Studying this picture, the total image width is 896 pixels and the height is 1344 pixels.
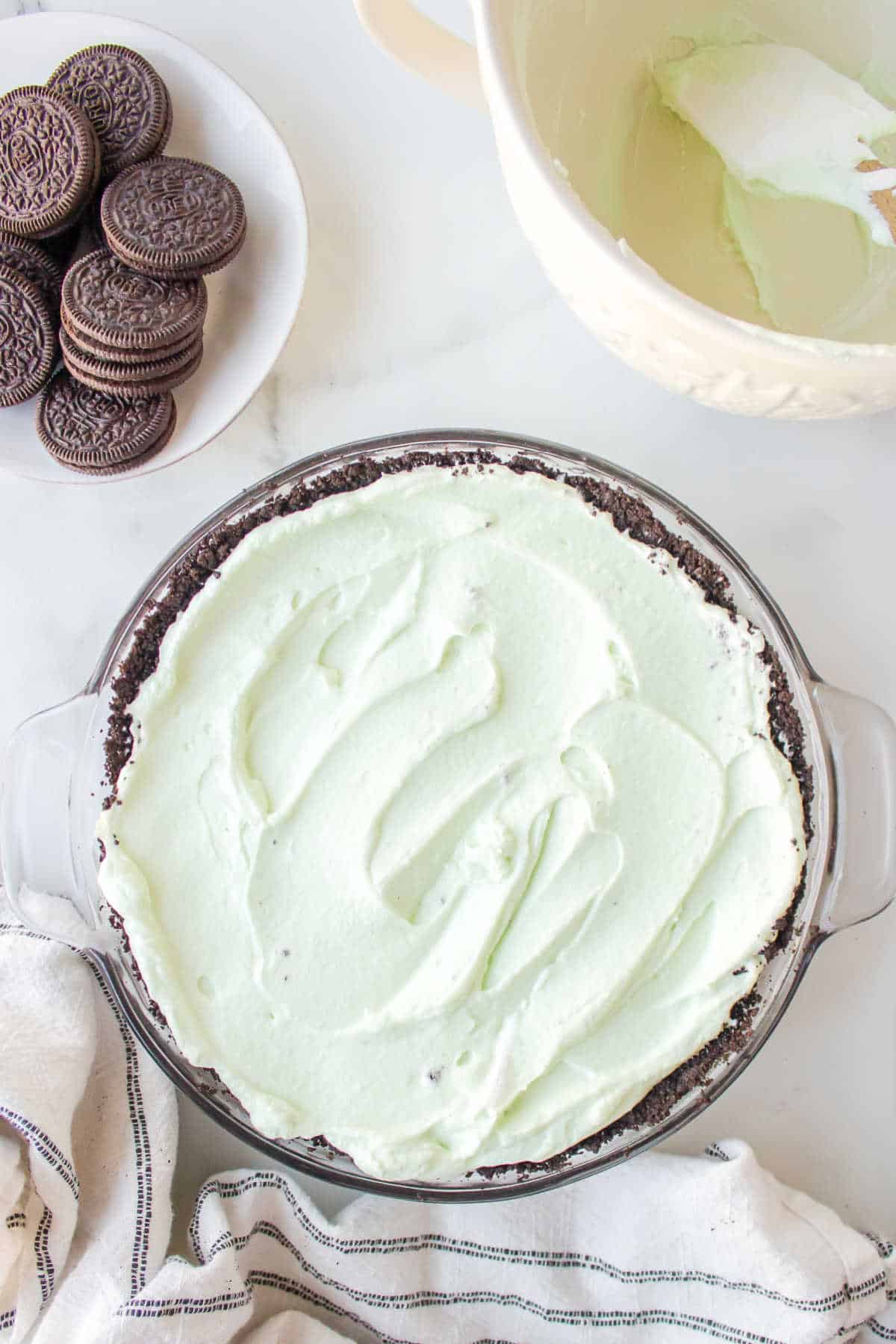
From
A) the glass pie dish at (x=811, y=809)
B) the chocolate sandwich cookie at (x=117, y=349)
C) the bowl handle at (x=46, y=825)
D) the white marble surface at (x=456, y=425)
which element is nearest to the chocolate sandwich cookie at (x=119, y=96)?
the white marble surface at (x=456, y=425)

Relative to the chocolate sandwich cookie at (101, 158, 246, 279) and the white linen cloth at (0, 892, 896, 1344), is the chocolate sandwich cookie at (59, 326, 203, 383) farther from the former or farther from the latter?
the white linen cloth at (0, 892, 896, 1344)

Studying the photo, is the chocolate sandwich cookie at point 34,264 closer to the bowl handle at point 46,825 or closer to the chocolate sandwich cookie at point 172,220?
the chocolate sandwich cookie at point 172,220

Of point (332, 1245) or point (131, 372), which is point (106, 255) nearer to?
point (131, 372)

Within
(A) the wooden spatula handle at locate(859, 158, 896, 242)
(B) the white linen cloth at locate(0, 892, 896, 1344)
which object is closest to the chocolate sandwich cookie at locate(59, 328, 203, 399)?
(B) the white linen cloth at locate(0, 892, 896, 1344)

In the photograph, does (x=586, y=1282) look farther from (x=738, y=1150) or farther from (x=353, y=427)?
(x=353, y=427)

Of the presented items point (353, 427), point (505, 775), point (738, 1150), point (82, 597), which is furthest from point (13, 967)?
point (738, 1150)

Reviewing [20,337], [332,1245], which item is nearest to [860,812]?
[332,1245]
